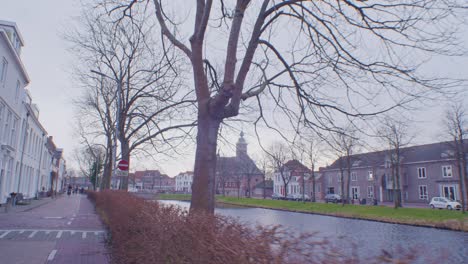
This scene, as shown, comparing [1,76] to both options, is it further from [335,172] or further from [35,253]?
[335,172]

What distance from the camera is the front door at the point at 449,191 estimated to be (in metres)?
50.4

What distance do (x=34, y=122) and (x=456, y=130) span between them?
39.5 m

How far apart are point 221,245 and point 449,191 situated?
5649 cm

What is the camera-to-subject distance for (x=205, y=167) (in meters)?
7.63

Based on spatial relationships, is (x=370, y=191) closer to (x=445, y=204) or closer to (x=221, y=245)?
(x=445, y=204)

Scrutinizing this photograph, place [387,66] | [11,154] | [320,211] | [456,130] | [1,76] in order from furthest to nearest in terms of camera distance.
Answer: [320,211] → [456,130] → [11,154] → [1,76] → [387,66]

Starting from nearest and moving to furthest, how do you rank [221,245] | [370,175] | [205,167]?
1. [221,245]
2. [205,167]
3. [370,175]

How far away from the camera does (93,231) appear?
15.1 m

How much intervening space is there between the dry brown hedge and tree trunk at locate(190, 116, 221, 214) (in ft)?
4.08

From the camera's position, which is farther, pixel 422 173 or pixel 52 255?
pixel 422 173

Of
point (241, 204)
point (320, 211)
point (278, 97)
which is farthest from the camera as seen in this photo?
point (241, 204)

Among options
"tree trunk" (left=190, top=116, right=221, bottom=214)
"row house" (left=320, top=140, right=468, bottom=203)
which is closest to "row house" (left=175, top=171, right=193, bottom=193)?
"row house" (left=320, top=140, right=468, bottom=203)

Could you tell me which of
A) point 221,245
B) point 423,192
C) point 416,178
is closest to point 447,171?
point 423,192

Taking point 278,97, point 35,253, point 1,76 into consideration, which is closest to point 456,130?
point 278,97
